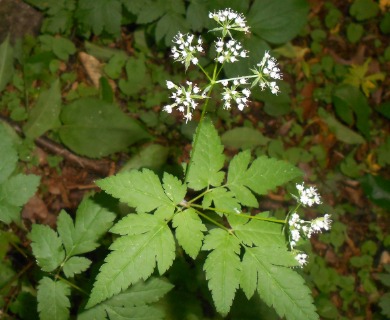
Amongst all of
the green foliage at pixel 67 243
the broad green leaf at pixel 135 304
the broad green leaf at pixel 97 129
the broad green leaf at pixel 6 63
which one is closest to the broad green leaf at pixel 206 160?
the green foliage at pixel 67 243

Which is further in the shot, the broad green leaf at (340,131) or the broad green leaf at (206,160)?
the broad green leaf at (340,131)

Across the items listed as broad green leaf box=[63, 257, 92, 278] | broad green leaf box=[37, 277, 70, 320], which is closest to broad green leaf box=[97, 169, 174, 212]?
broad green leaf box=[63, 257, 92, 278]

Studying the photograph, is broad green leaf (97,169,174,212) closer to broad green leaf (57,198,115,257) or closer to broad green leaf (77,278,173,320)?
broad green leaf (57,198,115,257)

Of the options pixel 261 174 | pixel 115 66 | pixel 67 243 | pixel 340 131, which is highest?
pixel 115 66

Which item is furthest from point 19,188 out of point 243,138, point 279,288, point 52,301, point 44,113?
point 243,138

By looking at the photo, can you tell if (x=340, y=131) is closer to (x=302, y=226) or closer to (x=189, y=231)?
(x=302, y=226)

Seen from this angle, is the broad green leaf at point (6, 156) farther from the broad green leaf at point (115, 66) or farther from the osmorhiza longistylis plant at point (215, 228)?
the broad green leaf at point (115, 66)
